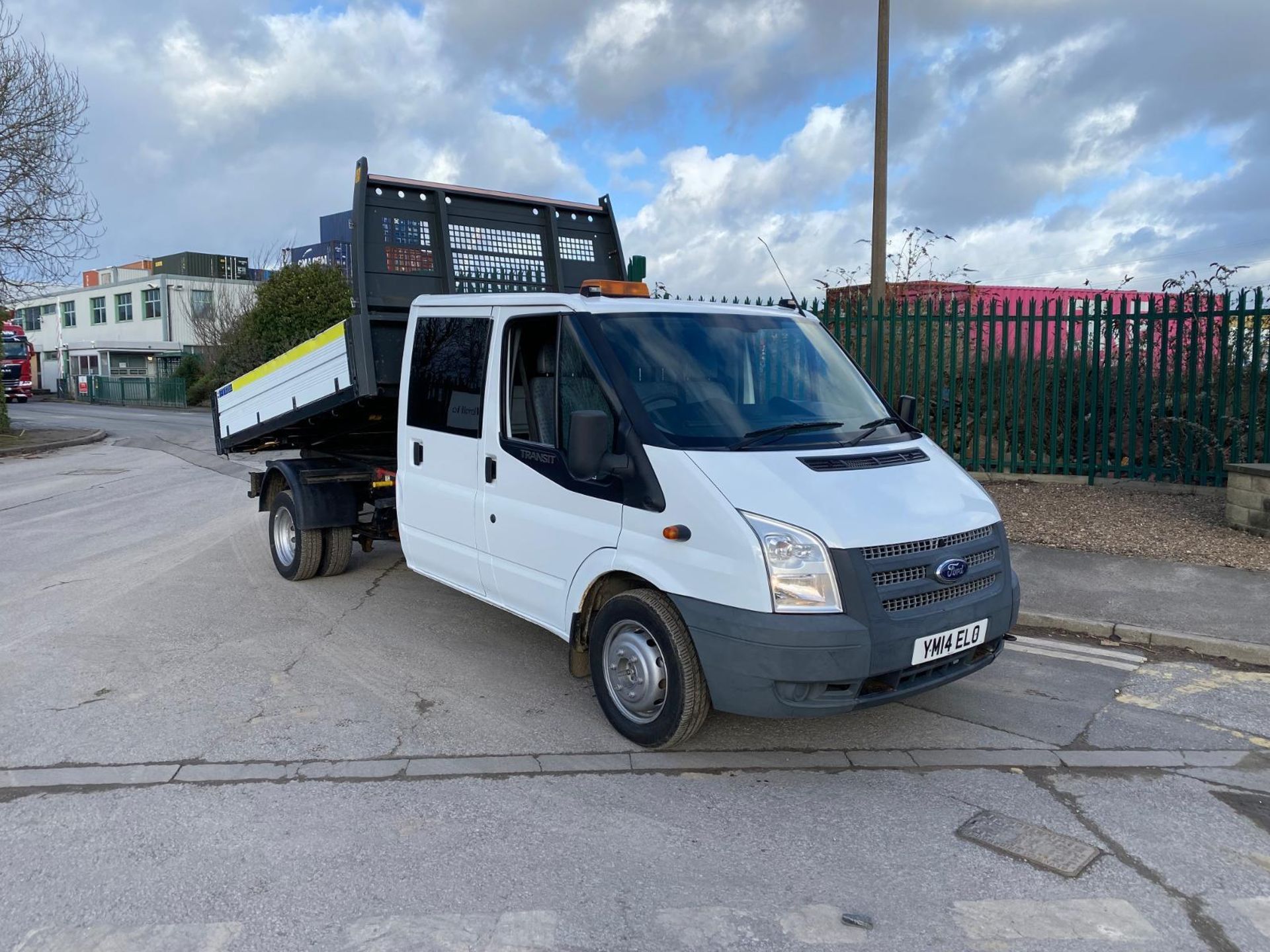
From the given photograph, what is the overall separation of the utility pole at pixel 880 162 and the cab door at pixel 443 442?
720cm

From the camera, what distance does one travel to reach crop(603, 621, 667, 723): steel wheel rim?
430cm

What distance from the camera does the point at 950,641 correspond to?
4.18 m

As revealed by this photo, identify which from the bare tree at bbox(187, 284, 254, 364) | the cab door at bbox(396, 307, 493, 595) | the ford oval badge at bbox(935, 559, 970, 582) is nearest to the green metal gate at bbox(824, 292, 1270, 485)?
the cab door at bbox(396, 307, 493, 595)

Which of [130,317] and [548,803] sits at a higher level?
[130,317]

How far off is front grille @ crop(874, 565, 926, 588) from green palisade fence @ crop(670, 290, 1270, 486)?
235 inches

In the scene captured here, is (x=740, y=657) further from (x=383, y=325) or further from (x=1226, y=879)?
(x=383, y=325)

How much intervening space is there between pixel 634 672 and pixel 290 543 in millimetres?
4351

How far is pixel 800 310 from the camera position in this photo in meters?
5.60

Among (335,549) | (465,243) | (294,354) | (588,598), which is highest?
(465,243)

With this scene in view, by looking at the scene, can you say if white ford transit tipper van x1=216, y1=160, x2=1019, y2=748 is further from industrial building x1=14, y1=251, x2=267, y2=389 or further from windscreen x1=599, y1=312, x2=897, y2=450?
industrial building x1=14, y1=251, x2=267, y2=389

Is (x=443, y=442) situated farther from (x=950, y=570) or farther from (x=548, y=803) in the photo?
(x=950, y=570)

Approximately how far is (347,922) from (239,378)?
634 centimetres

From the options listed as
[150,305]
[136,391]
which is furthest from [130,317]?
[136,391]

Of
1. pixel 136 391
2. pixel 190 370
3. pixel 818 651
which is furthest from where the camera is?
pixel 136 391
